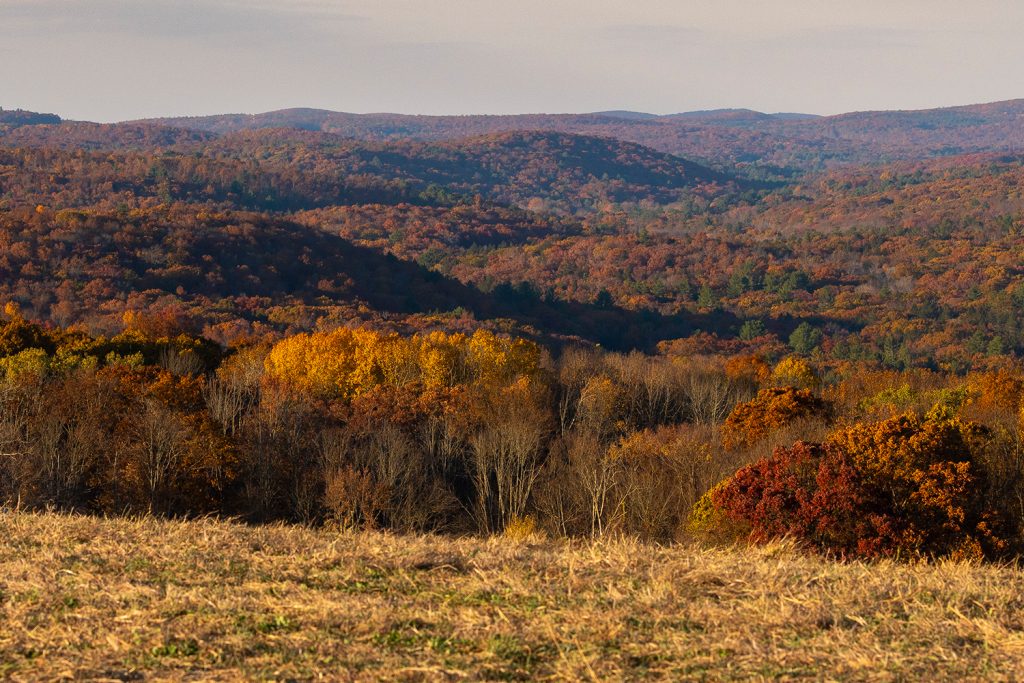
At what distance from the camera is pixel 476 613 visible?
343 inches

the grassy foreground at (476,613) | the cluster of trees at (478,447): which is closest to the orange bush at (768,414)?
the cluster of trees at (478,447)

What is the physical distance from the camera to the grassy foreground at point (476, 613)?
24.9ft

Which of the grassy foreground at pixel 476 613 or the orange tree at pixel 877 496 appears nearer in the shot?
the grassy foreground at pixel 476 613

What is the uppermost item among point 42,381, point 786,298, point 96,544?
point 96,544

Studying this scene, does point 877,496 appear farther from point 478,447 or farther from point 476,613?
point 478,447

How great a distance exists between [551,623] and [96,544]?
5.26 m

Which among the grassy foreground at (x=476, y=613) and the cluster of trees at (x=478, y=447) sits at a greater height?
the grassy foreground at (x=476, y=613)

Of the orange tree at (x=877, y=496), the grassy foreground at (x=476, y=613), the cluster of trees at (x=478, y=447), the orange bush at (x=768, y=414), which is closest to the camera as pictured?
the grassy foreground at (x=476, y=613)

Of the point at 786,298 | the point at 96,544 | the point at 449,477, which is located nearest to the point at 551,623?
the point at 96,544

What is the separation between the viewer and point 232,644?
7902mm

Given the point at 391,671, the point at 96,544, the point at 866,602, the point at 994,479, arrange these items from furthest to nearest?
the point at 994,479 < the point at 96,544 < the point at 866,602 < the point at 391,671

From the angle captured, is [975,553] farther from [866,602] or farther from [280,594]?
[280,594]

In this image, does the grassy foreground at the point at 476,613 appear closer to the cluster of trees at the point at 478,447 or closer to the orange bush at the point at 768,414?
the cluster of trees at the point at 478,447

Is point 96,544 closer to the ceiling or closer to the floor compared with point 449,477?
closer to the ceiling
